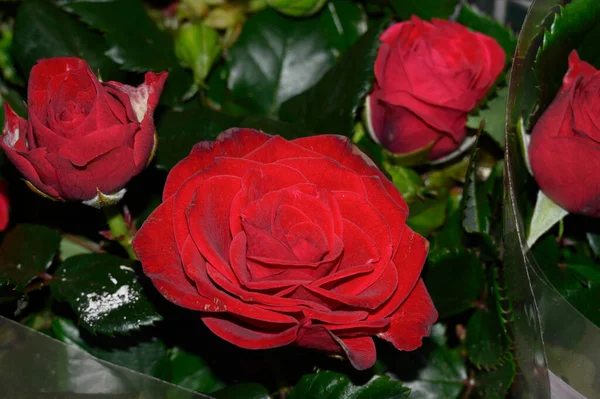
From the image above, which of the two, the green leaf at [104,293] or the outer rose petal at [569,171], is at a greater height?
the outer rose petal at [569,171]

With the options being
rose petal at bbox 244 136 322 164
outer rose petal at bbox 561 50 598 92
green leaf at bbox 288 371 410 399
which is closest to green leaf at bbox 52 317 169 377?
green leaf at bbox 288 371 410 399

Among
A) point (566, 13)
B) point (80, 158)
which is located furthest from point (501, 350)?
point (80, 158)

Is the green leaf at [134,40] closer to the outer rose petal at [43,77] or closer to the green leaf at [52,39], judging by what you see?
the green leaf at [52,39]

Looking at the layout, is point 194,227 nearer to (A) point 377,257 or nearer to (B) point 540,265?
(A) point 377,257

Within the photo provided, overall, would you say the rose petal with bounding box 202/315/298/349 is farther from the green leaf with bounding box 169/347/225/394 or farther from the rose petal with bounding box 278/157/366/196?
the green leaf with bounding box 169/347/225/394

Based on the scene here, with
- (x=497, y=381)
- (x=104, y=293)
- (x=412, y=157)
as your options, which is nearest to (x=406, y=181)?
(x=412, y=157)

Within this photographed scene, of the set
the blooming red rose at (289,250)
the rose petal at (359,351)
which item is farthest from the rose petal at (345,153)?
the rose petal at (359,351)
